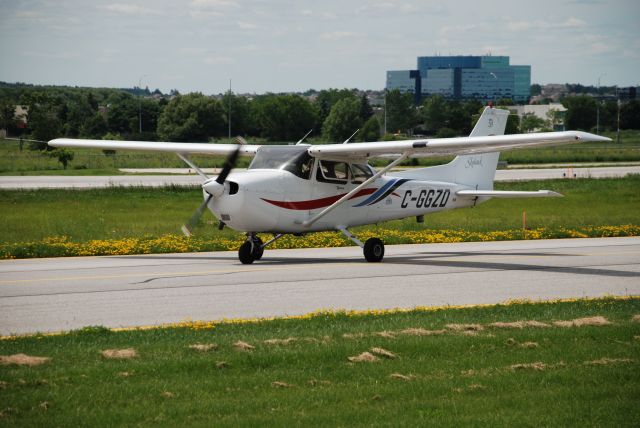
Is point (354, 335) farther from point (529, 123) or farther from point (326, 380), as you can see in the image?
point (529, 123)

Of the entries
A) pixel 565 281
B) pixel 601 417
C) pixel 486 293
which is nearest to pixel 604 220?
pixel 565 281

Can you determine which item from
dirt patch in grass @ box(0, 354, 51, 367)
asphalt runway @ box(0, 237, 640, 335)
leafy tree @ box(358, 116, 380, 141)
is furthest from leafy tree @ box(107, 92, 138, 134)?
dirt patch in grass @ box(0, 354, 51, 367)

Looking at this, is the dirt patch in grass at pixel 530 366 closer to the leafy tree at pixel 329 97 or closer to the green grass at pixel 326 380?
the green grass at pixel 326 380

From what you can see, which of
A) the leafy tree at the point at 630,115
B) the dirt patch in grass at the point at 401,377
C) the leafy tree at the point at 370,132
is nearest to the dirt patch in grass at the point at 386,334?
the dirt patch in grass at the point at 401,377

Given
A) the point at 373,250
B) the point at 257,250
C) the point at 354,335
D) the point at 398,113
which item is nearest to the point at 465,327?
the point at 354,335

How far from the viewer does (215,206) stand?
18.9 meters

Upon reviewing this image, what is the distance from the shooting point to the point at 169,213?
33750 mm

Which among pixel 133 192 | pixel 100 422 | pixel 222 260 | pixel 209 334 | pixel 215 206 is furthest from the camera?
pixel 133 192

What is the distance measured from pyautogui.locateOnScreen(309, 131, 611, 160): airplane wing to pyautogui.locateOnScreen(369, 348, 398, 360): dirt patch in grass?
8582 millimetres

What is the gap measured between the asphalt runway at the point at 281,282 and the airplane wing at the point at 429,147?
93.3 inches

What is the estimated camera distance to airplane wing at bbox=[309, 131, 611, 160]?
18.9 metres

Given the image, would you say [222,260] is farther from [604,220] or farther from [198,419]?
[604,220]

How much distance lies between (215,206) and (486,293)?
5780mm

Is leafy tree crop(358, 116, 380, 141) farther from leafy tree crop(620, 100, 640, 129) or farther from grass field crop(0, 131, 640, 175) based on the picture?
leafy tree crop(620, 100, 640, 129)
